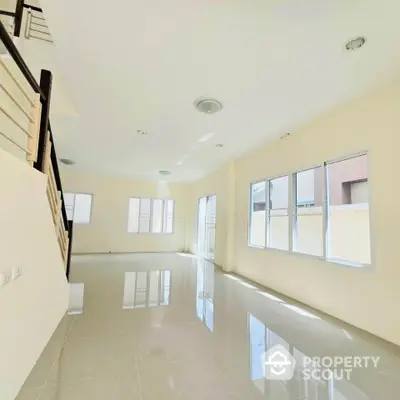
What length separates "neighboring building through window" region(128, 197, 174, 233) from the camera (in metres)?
9.60

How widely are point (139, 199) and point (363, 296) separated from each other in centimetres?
807

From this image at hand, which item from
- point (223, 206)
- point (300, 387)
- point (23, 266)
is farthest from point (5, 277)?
point (223, 206)

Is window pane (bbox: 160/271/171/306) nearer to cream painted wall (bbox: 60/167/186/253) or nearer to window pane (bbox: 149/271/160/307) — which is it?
window pane (bbox: 149/271/160/307)

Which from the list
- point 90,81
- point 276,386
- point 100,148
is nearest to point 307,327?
point 276,386

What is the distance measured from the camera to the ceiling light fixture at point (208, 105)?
327 centimetres

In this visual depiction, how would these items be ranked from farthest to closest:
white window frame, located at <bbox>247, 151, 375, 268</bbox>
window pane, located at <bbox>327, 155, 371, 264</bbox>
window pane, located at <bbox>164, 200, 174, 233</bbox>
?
window pane, located at <bbox>164, 200, 174, 233</bbox> < window pane, located at <bbox>327, 155, 371, 264</bbox> < white window frame, located at <bbox>247, 151, 375, 268</bbox>

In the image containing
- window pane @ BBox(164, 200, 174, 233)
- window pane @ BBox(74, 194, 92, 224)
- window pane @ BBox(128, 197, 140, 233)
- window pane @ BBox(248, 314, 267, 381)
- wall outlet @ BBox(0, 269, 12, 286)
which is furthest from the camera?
window pane @ BBox(164, 200, 174, 233)

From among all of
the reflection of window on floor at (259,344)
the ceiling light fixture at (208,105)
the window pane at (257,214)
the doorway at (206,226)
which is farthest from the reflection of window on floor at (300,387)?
the doorway at (206,226)

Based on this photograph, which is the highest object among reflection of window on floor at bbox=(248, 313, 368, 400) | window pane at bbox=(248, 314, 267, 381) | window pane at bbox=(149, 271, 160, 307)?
window pane at bbox=(149, 271, 160, 307)

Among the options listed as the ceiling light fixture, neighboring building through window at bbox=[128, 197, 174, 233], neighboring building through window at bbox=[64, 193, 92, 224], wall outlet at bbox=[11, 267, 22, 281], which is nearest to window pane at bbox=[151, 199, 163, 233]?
neighboring building through window at bbox=[128, 197, 174, 233]

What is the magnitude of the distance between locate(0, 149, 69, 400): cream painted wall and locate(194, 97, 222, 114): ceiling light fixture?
6.87 ft

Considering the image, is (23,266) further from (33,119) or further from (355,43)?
(355,43)

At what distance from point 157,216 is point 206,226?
2396 mm

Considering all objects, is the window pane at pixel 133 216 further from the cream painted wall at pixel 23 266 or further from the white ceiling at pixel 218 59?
the cream painted wall at pixel 23 266
